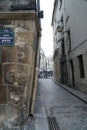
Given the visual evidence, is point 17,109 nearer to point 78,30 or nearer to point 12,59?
point 12,59

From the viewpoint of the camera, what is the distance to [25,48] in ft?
14.3

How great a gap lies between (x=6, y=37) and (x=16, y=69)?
0.79m

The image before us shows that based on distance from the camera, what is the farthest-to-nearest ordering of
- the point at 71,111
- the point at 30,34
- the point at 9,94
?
the point at 71,111, the point at 30,34, the point at 9,94

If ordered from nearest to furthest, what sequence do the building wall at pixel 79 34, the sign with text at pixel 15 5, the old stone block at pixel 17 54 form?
1. the old stone block at pixel 17 54
2. the sign with text at pixel 15 5
3. the building wall at pixel 79 34

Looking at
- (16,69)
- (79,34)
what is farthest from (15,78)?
(79,34)

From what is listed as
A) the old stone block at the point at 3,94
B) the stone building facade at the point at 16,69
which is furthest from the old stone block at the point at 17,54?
the old stone block at the point at 3,94

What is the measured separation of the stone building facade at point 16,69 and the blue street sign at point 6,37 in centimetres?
8

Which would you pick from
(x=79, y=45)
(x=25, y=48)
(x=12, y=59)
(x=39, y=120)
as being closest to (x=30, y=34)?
(x=25, y=48)

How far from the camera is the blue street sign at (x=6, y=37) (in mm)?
4215

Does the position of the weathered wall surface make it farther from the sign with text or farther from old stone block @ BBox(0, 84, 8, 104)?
the sign with text

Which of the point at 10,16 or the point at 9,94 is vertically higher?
the point at 10,16

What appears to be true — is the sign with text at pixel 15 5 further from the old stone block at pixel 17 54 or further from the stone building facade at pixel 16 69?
the old stone block at pixel 17 54

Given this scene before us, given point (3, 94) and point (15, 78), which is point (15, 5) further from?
point (3, 94)

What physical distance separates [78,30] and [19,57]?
8.15m
